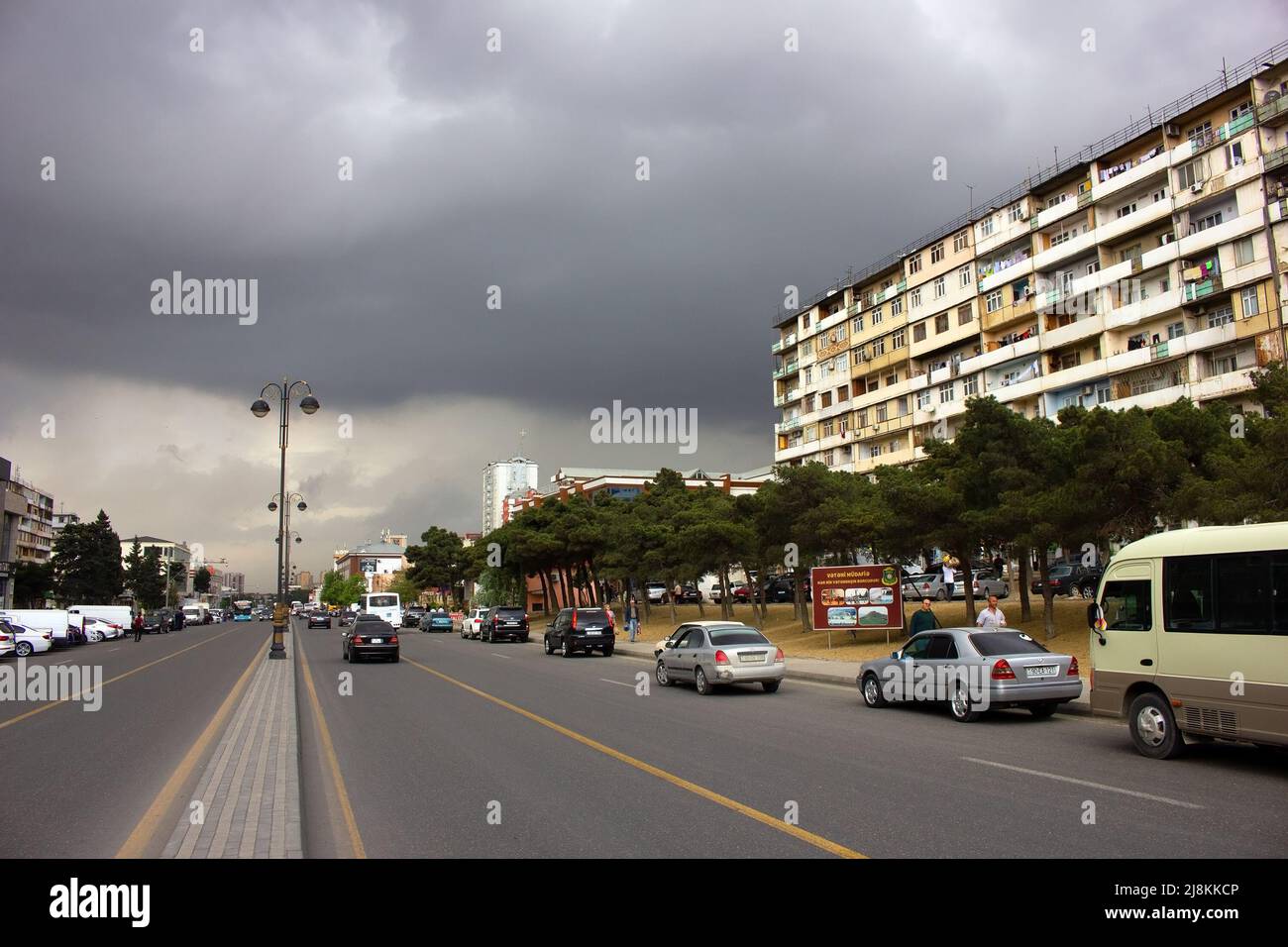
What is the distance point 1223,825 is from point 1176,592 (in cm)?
390

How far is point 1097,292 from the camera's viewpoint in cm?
5216

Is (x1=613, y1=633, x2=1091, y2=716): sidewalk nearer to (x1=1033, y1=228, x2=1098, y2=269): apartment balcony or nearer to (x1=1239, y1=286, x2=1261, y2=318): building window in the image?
(x1=1239, y1=286, x2=1261, y2=318): building window

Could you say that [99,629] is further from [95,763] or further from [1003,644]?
[1003,644]

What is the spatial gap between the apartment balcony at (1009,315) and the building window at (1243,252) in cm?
1325

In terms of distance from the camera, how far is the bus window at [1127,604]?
10609mm

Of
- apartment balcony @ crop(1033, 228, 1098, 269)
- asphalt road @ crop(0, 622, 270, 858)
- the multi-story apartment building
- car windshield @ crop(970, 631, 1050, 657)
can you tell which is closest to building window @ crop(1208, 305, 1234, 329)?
the multi-story apartment building

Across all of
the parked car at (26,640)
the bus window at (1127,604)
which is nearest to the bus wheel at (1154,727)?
the bus window at (1127,604)

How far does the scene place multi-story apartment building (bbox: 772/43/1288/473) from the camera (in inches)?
1702

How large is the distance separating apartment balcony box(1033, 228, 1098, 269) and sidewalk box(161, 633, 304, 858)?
53.1m

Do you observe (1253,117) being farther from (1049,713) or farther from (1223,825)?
(1223,825)

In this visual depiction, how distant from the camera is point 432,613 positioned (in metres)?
67.9

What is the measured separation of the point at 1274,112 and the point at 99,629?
70.5 metres

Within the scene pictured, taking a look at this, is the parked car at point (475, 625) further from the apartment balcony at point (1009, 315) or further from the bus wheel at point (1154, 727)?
the bus wheel at point (1154, 727)
